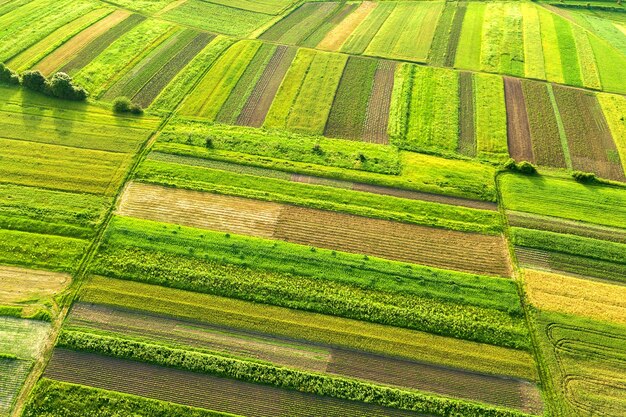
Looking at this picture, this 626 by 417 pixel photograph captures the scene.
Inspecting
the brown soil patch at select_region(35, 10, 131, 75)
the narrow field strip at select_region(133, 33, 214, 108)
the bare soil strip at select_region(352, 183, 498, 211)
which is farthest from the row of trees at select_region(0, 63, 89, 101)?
the bare soil strip at select_region(352, 183, 498, 211)

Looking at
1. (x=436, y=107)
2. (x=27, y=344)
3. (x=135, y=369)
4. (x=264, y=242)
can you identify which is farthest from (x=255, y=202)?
(x=436, y=107)

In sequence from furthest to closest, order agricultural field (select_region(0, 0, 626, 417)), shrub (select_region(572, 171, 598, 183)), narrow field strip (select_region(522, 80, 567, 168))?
1. narrow field strip (select_region(522, 80, 567, 168))
2. shrub (select_region(572, 171, 598, 183))
3. agricultural field (select_region(0, 0, 626, 417))

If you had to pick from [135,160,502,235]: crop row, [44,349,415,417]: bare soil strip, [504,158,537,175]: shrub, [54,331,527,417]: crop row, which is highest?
[504,158,537,175]: shrub

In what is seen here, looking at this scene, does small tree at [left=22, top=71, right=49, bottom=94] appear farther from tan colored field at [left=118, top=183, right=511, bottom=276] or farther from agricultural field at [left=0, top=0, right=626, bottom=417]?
tan colored field at [left=118, top=183, right=511, bottom=276]

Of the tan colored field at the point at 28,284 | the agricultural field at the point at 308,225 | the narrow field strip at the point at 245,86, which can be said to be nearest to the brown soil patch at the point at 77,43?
the agricultural field at the point at 308,225

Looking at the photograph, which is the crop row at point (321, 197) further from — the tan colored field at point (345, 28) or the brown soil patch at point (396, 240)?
the tan colored field at point (345, 28)

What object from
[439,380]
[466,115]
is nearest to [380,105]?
[466,115]
